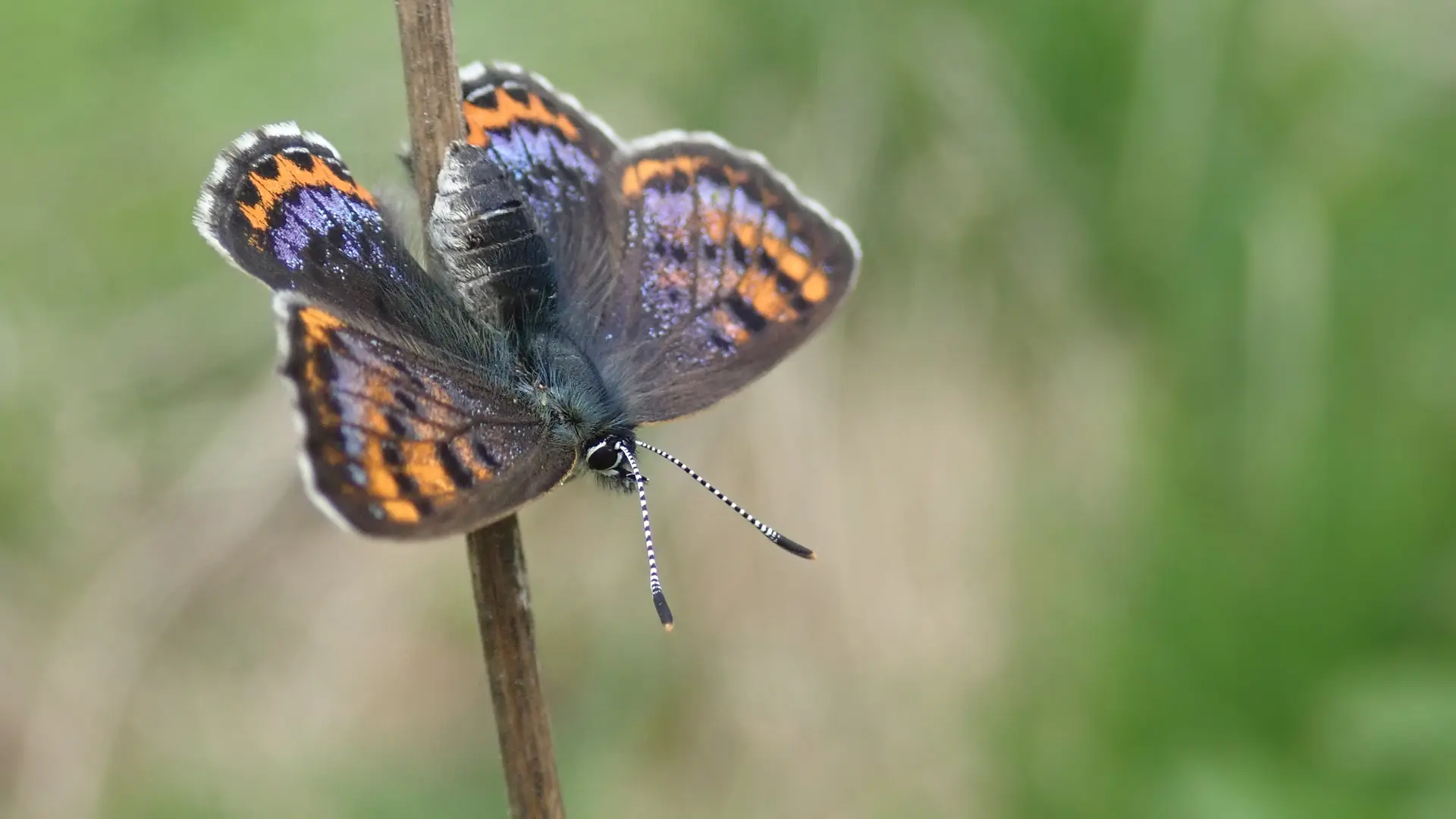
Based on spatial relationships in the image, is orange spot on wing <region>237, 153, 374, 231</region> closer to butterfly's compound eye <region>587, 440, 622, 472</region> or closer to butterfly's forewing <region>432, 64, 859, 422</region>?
butterfly's forewing <region>432, 64, 859, 422</region>

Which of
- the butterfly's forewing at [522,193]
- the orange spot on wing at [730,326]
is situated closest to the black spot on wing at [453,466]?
the butterfly's forewing at [522,193]

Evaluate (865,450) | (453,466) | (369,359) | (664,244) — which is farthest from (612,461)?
(865,450)

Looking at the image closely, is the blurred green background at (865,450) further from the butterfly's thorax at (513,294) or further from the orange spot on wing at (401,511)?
the orange spot on wing at (401,511)

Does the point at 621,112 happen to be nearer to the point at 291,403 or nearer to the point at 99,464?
the point at 99,464

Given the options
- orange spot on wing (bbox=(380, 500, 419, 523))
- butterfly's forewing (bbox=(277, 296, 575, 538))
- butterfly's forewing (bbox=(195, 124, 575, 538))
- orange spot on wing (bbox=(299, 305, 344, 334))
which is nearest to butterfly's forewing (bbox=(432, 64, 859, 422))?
butterfly's forewing (bbox=(195, 124, 575, 538))

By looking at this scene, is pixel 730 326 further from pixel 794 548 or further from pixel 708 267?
pixel 794 548

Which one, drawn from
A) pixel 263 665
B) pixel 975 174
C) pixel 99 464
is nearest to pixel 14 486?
pixel 99 464

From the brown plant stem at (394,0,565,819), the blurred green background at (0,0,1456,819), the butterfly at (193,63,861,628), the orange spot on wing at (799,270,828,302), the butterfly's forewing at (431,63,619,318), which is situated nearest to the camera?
the brown plant stem at (394,0,565,819)
